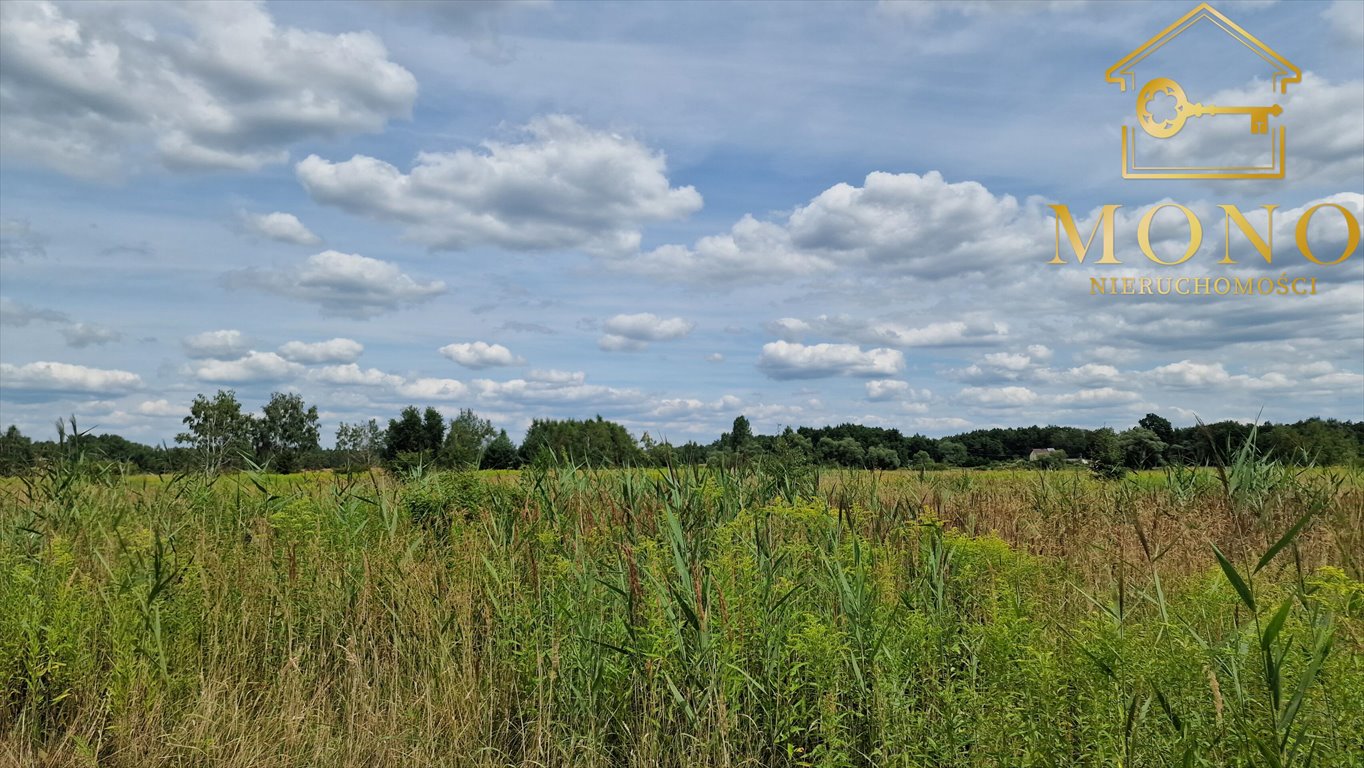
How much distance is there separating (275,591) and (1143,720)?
15.8ft

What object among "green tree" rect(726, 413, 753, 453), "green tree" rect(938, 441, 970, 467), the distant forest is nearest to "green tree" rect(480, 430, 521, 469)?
the distant forest

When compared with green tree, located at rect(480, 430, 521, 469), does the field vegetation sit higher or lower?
lower

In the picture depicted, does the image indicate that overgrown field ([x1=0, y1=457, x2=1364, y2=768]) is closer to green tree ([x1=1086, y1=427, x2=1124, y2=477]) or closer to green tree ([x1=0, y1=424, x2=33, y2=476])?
green tree ([x1=0, y1=424, x2=33, y2=476])

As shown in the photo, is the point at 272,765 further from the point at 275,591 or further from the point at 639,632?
the point at 639,632

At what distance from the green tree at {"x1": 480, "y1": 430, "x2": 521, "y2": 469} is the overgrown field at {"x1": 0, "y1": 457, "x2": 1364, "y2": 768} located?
243cm

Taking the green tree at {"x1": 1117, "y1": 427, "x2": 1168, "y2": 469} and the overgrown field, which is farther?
the green tree at {"x1": 1117, "y1": 427, "x2": 1168, "y2": 469}

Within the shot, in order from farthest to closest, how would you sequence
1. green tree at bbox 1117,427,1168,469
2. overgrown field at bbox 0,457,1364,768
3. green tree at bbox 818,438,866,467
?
green tree at bbox 1117,427,1168,469 → green tree at bbox 818,438,866,467 → overgrown field at bbox 0,457,1364,768

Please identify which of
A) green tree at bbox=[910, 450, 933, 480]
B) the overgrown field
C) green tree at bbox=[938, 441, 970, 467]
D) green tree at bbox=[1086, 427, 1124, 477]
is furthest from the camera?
green tree at bbox=[938, 441, 970, 467]

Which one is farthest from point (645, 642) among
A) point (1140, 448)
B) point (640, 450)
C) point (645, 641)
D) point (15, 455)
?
point (1140, 448)

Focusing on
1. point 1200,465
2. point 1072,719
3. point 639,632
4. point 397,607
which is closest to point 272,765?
point 397,607

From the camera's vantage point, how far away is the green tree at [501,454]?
30.4 feet

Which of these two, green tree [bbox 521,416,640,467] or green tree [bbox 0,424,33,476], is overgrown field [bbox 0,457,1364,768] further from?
green tree [bbox 0,424,33,476]

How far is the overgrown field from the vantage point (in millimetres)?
3146

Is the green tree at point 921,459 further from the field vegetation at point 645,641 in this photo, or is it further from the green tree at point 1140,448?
the green tree at point 1140,448
